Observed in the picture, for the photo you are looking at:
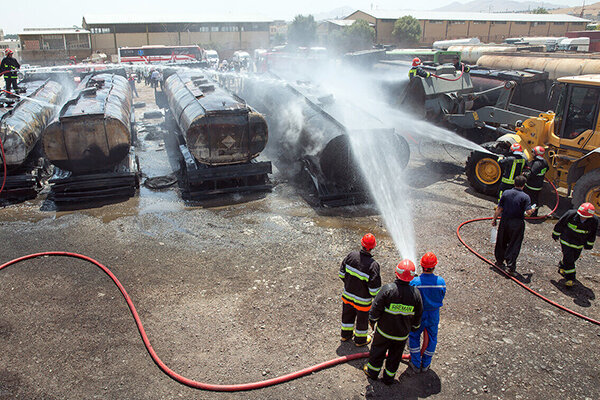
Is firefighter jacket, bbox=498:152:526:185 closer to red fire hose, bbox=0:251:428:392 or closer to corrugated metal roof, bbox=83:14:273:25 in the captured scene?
red fire hose, bbox=0:251:428:392

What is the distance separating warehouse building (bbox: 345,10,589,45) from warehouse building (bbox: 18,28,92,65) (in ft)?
128

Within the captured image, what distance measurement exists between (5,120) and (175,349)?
869cm

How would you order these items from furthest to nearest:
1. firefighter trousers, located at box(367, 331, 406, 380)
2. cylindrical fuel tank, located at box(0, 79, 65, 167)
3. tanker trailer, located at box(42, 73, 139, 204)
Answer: cylindrical fuel tank, located at box(0, 79, 65, 167) → tanker trailer, located at box(42, 73, 139, 204) → firefighter trousers, located at box(367, 331, 406, 380)

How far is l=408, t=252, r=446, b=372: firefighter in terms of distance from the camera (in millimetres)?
4660

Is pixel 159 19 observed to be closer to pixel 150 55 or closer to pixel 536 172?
pixel 150 55

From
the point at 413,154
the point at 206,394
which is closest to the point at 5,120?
the point at 206,394

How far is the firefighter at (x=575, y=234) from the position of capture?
647 centimetres

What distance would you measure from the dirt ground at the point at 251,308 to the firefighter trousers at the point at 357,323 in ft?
0.67

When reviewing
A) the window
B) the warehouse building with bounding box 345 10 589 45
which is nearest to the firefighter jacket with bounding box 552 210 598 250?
the window

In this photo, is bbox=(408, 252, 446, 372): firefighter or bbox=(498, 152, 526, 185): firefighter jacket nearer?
bbox=(408, 252, 446, 372): firefighter

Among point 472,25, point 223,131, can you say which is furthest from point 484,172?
point 472,25

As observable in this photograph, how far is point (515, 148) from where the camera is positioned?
859 cm

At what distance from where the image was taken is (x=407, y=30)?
55.4 meters

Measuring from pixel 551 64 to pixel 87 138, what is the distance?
20478mm
